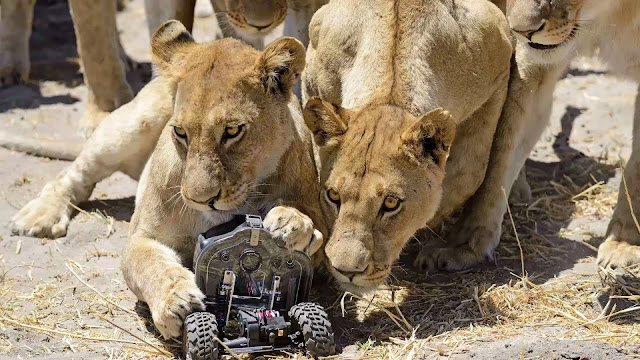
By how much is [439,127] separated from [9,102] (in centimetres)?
400

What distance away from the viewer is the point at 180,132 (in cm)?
341

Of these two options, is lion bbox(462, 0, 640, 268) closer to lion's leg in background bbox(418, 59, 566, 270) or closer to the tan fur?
lion's leg in background bbox(418, 59, 566, 270)

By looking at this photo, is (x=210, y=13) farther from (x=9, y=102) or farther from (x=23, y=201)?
(x=23, y=201)

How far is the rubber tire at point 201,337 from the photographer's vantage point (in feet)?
10.3

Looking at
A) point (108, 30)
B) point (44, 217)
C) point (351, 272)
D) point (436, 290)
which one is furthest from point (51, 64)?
point (351, 272)

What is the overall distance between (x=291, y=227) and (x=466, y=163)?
121 cm

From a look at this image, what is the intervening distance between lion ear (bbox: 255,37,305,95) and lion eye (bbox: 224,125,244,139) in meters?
0.23

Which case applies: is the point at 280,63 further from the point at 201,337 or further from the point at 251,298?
the point at 201,337

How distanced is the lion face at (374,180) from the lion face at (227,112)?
16 cm

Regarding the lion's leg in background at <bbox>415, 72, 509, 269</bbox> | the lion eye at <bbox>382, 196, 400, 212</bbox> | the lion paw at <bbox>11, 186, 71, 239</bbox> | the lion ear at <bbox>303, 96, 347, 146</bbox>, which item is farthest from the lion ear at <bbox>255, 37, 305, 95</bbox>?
the lion paw at <bbox>11, 186, 71, 239</bbox>

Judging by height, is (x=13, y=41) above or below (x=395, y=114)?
below

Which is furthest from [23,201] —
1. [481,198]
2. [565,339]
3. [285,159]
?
[565,339]

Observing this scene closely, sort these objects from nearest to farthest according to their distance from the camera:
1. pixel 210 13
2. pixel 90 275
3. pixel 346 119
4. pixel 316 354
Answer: pixel 316 354
pixel 346 119
pixel 90 275
pixel 210 13

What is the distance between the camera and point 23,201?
5043mm
